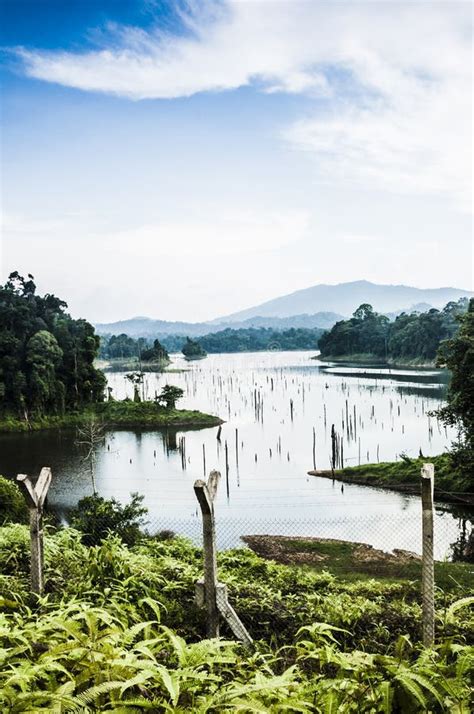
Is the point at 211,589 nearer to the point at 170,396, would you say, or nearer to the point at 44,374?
the point at 170,396

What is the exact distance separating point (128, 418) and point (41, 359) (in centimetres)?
915

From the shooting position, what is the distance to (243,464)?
1355 inches

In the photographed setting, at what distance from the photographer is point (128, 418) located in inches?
1943

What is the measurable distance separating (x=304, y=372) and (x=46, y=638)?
306 ft

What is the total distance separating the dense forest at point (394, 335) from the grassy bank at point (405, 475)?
4959cm

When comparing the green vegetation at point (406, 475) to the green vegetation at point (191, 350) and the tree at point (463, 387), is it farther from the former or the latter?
the green vegetation at point (191, 350)

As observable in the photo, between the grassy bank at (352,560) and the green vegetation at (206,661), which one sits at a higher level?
the green vegetation at (206,661)

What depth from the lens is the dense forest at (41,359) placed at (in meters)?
47.6

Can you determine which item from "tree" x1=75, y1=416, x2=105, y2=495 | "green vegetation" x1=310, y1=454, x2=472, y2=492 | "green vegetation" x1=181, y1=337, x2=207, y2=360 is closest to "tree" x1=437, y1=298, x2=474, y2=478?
"green vegetation" x1=310, y1=454, x2=472, y2=492

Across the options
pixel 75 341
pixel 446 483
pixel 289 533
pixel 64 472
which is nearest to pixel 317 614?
pixel 289 533

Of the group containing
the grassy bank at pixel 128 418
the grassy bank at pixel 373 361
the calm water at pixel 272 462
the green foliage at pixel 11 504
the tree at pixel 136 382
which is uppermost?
the grassy bank at pixel 373 361

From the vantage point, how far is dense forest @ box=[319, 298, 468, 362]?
86750 mm

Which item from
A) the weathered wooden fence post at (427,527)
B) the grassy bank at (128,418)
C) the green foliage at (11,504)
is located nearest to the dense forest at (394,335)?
the grassy bank at (128,418)

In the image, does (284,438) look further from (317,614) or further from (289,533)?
(317,614)
